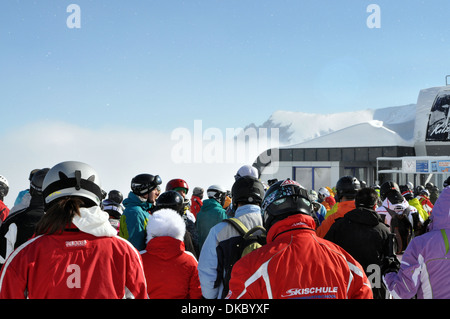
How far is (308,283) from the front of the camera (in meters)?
2.14

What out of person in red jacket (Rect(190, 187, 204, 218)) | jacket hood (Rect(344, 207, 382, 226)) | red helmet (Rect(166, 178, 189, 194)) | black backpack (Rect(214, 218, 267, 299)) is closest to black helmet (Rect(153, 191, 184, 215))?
black backpack (Rect(214, 218, 267, 299))

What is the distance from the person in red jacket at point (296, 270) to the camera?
213 cm

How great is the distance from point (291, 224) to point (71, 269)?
112 centimetres

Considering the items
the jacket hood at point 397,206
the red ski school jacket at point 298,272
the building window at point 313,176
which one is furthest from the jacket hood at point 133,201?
the building window at point 313,176

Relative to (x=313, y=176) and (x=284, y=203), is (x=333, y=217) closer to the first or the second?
(x=284, y=203)

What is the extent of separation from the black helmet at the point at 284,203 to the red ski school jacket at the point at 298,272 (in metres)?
0.10

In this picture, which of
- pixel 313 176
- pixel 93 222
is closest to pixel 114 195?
pixel 93 222

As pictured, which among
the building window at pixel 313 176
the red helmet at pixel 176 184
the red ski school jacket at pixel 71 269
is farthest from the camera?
the building window at pixel 313 176

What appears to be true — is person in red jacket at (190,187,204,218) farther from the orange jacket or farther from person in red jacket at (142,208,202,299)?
person in red jacket at (142,208,202,299)

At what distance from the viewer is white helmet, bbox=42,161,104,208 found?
231 cm

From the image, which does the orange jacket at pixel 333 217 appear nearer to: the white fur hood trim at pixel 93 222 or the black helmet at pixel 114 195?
the white fur hood trim at pixel 93 222

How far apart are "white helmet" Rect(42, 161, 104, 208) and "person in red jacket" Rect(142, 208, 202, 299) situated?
1.31 m
